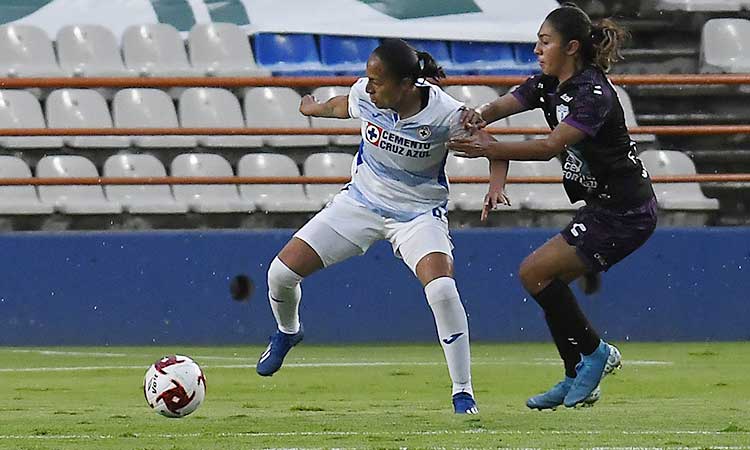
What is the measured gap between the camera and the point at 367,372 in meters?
10.1

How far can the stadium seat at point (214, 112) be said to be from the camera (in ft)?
44.5

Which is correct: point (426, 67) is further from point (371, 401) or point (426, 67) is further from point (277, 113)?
point (277, 113)

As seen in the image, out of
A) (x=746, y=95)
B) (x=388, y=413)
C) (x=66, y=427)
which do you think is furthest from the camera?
(x=746, y=95)

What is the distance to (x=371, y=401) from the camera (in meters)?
8.50

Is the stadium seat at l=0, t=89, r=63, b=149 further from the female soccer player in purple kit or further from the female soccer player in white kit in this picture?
the female soccer player in purple kit

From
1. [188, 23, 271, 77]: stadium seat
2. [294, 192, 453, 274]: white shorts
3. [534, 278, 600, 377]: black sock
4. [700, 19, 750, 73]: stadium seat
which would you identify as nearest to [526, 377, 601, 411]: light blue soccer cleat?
[534, 278, 600, 377]: black sock

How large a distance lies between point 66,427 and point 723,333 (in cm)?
682

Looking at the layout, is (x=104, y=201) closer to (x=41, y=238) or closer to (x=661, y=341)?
(x=41, y=238)

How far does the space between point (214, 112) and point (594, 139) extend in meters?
6.88

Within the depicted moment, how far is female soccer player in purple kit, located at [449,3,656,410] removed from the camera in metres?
7.19

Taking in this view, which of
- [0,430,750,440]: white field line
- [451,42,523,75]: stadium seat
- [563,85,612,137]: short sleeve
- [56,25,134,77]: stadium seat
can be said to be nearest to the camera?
[0,430,750,440]: white field line

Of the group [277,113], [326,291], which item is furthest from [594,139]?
[277,113]

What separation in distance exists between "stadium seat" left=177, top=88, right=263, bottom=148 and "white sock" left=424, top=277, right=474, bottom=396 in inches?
251

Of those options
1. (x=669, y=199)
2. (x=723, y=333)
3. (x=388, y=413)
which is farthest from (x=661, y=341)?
(x=388, y=413)
